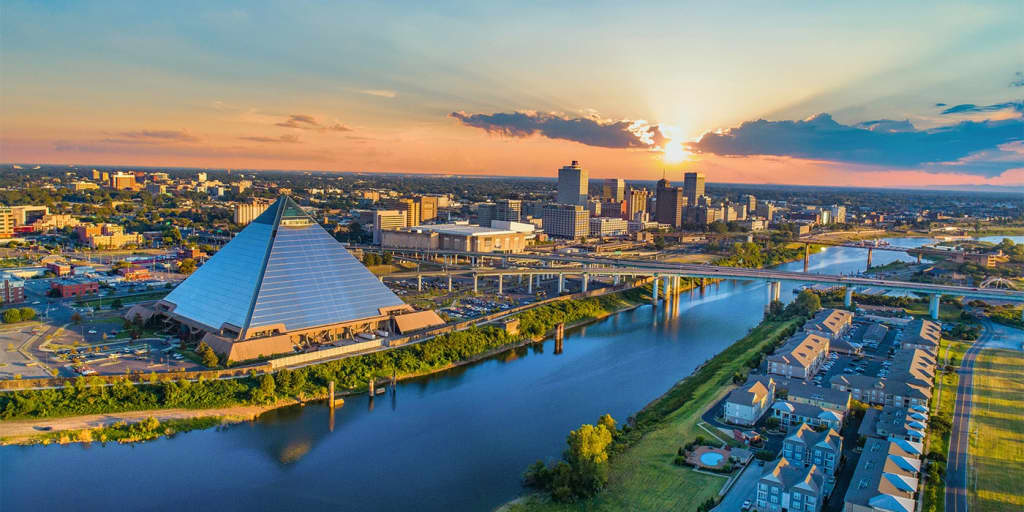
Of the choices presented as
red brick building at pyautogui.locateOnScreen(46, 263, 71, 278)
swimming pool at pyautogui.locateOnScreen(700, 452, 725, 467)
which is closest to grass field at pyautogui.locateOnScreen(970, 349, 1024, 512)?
swimming pool at pyautogui.locateOnScreen(700, 452, 725, 467)

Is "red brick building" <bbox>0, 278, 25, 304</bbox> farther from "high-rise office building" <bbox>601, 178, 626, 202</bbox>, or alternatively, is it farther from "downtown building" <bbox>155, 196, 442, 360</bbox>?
"high-rise office building" <bbox>601, 178, 626, 202</bbox>

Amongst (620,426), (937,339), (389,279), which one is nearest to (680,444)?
(620,426)

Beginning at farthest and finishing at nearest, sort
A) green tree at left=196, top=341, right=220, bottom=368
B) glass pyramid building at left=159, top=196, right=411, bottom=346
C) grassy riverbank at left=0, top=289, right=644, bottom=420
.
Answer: glass pyramid building at left=159, top=196, right=411, bottom=346
green tree at left=196, top=341, right=220, bottom=368
grassy riverbank at left=0, top=289, right=644, bottom=420

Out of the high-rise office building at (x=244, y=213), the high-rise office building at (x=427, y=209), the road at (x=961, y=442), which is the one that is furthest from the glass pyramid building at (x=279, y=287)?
the high-rise office building at (x=427, y=209)

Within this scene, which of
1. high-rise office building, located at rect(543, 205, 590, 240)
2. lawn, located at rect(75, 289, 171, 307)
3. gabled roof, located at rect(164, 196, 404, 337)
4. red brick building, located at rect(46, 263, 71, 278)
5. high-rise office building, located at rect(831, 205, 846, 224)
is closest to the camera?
gabled roof, located at rect(164, 196, 404, 337)

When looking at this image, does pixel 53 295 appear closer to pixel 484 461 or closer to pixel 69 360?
pixel 69 360

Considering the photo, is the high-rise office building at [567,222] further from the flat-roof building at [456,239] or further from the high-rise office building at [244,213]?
the high-rise office building at [244,213]

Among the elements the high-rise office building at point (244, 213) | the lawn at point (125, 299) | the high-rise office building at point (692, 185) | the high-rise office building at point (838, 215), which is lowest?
the lawn at point (125, 299)
